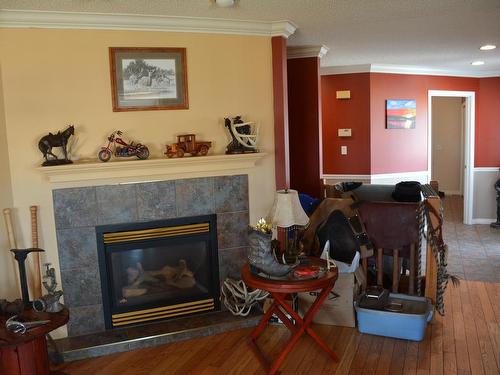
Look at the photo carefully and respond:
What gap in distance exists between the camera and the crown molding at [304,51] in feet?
14.3

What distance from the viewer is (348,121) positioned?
19.6 ft

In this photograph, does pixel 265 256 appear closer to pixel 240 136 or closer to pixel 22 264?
pixel 240 136

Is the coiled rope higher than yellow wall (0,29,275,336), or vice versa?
yellow wall (0,29,275,336)

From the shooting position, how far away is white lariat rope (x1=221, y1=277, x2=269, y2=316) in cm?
338

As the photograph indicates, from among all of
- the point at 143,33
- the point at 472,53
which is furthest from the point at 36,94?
the point at 472,53

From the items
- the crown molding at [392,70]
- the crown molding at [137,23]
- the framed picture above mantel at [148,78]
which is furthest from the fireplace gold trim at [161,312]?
the crown molding at [392,70]

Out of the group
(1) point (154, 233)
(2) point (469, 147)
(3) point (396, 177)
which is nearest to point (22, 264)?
(1) point (154, 233)

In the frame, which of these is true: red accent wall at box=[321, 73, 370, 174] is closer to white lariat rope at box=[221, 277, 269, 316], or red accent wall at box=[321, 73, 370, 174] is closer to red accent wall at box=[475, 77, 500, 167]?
red accent wall at box=[475, 77, 500, 167]

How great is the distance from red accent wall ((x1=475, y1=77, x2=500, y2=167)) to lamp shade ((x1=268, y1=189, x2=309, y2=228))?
198 inches

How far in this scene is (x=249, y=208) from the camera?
3.48m

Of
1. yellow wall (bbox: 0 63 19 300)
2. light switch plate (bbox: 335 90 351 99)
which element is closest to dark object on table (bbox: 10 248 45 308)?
A: yellow wall (bbox: 0 63 19 300)

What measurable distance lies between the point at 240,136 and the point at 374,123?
10.2ft

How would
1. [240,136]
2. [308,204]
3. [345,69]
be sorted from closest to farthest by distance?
[240,136], [308,204], [345,69]

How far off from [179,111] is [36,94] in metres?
0.92
